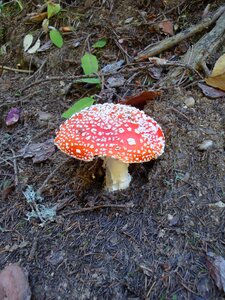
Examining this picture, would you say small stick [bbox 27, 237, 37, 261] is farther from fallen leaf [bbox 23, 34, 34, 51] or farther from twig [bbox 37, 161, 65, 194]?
fallen leaf [bbox 23, 34, 34, 51]

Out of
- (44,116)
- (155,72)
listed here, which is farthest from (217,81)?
(44,116)

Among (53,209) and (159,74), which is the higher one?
(159,74)

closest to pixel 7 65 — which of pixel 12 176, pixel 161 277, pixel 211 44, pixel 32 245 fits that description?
pixel 12 176

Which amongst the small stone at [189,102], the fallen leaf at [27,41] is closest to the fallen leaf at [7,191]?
the small stone at [189,102]

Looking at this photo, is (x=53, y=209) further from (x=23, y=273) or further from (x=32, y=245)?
(x=23, y=273)

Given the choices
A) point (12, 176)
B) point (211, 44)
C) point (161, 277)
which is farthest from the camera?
point (211, 44)
